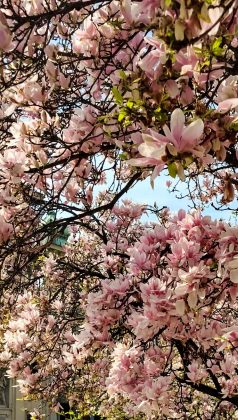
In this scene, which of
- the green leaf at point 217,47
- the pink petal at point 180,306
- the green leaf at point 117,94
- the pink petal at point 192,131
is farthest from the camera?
the pink petal at point 180,306

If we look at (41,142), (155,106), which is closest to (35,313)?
(41,142)

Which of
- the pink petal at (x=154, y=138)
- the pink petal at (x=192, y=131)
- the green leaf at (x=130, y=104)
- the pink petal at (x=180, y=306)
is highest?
the green leaf at (x=130, y=104)

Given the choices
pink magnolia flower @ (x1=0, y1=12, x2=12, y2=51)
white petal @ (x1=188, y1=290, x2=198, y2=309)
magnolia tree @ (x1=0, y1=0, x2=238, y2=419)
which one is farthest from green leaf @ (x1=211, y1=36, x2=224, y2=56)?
white petal @ (x1=188, y1=290, x2=198, y2=309)

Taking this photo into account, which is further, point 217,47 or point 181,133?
point 217,47

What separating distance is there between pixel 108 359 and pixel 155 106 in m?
6.35

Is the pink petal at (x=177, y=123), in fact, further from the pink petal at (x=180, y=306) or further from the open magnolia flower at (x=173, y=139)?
the pink petal at (x=180, y=306)

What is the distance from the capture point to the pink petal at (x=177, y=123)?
1.83 metres

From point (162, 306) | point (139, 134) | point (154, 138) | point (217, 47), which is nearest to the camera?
point (154, 138)

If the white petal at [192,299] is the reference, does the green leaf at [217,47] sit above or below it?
above

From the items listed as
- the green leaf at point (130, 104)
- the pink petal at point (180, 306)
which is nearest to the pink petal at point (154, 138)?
the green leaf at point (130, 104)

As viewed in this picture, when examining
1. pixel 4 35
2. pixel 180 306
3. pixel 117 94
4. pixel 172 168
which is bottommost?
pixel 180 306

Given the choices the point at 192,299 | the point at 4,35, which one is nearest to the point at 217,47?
the point at 4,35

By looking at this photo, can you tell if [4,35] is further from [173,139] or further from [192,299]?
[192,299]

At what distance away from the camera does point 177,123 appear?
1.84 m
